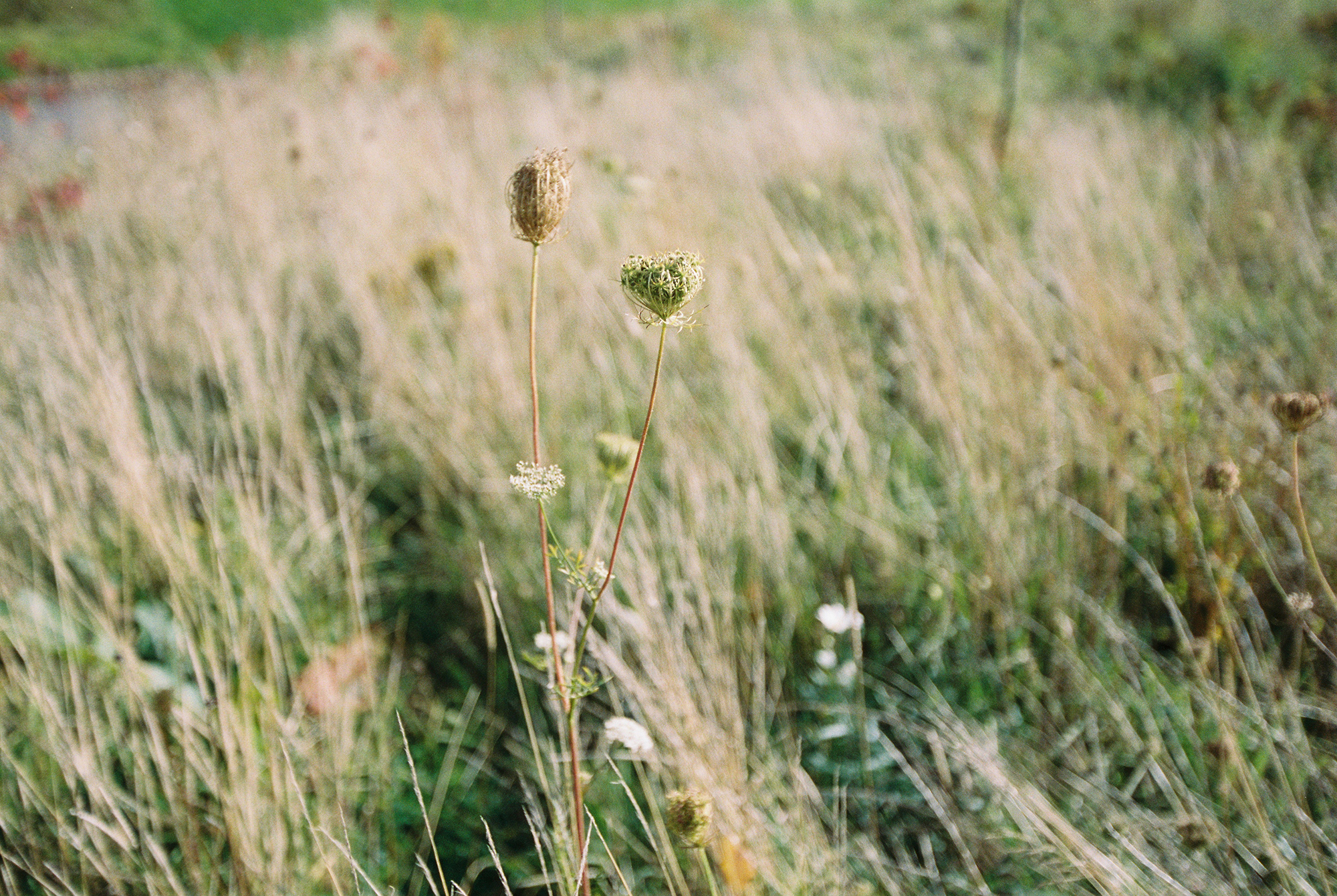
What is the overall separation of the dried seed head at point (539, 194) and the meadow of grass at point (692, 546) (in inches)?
21.6

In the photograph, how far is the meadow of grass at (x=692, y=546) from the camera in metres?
1.30

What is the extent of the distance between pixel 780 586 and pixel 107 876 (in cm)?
130

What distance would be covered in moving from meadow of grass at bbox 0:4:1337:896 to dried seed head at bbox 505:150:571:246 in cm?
55

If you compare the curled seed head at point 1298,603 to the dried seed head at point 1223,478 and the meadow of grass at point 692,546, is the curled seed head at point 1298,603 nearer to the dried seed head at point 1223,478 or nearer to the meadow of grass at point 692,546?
the meadow of grass at point 692,546

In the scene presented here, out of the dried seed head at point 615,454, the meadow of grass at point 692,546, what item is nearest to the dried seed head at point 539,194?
the dried seed head at point 615,454

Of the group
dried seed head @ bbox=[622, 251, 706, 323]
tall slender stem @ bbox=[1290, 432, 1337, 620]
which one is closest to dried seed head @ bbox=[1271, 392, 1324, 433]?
tall slender stem @ bbox=[1290, 432, 1337, 620]

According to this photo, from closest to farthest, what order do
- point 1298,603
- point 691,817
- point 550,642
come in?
point 691,817
point 550,642
point 1298,603

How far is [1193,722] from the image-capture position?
146 centimetres

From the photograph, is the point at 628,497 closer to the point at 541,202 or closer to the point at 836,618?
the point at 541,202

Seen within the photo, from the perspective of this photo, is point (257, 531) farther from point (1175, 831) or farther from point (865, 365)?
point (1175, 831)

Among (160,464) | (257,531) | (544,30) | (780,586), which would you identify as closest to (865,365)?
(780,586)

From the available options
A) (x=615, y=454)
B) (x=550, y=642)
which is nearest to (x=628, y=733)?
(x=550, y=642)

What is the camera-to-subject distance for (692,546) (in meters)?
1.53

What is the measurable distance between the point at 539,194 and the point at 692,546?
2.79 ft
